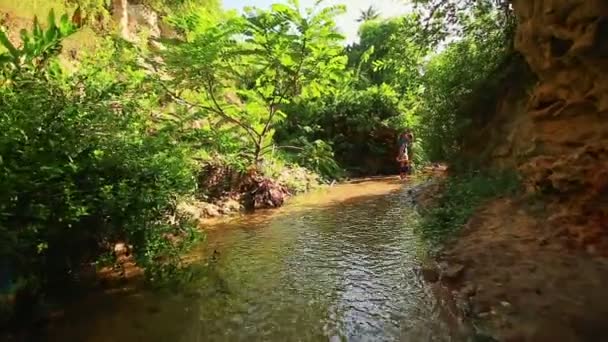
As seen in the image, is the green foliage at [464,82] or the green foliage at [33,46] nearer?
the green foliage at [33,46]

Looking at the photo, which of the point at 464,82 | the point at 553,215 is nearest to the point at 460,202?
the point at 553,215

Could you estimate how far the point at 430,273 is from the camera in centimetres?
487

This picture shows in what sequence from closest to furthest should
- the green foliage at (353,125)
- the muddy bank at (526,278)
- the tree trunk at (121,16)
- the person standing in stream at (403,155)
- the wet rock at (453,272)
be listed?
1. the muddy bank at (526,278)
2. the wet rock at (453,272)
3. the tree trunk at (121,16)
4. the person standing in stream at (403,155)
5. the green foliage at (353,125)

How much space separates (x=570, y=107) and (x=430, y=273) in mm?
3098

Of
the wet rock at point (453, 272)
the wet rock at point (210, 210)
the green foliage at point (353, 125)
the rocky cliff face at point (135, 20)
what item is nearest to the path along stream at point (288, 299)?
the wet rock at point (453, 272)

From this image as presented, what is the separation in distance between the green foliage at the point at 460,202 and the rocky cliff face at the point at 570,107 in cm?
93

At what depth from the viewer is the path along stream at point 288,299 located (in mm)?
3775

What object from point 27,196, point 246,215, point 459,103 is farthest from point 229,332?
point 459,103

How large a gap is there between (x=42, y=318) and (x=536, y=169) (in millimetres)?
6501

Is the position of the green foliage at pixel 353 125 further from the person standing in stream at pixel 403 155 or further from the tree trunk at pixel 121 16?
the tree trunk at pixel 121 16

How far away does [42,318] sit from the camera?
4.08 m

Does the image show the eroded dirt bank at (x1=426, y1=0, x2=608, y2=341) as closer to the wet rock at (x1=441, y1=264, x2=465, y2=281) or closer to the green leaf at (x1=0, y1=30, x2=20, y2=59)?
the wet rock at (x1=441, y1=264, x2=465, y2=281)

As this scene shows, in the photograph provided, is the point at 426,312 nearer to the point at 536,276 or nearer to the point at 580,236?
the point at 536,276

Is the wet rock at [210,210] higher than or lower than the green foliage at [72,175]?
lower
